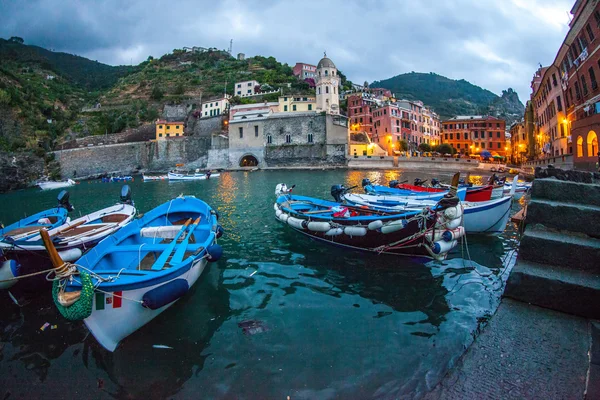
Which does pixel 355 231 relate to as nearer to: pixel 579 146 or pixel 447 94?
pixel 579 146

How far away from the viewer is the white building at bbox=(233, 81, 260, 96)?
68.2 meters

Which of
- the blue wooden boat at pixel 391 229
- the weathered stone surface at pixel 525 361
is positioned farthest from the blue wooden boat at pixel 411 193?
the weathered stone surface at pixel 525 361

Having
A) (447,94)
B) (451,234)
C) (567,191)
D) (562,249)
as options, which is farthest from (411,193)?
(447,94)

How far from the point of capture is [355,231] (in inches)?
292

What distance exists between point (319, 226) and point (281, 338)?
389 centimetres

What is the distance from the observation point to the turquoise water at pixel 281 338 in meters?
3.66

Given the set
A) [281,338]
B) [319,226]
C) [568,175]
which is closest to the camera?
[568,175]

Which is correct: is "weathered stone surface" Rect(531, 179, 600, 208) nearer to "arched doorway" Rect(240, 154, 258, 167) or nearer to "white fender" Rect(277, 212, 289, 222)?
"white fender" Rect(277, 212, 289, 222)

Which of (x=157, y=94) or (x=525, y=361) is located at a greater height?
(x=157, y=94)

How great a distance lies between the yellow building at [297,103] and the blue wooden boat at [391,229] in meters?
46.6

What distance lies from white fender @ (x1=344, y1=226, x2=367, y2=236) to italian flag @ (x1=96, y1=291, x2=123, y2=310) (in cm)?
500

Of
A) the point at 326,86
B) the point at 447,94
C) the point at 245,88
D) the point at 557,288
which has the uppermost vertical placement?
the point at 447,94

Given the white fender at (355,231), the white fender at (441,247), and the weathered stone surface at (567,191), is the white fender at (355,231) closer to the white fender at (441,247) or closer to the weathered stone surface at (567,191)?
the white fender at (441,247)

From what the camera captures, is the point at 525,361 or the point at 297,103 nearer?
the point at 525,361
